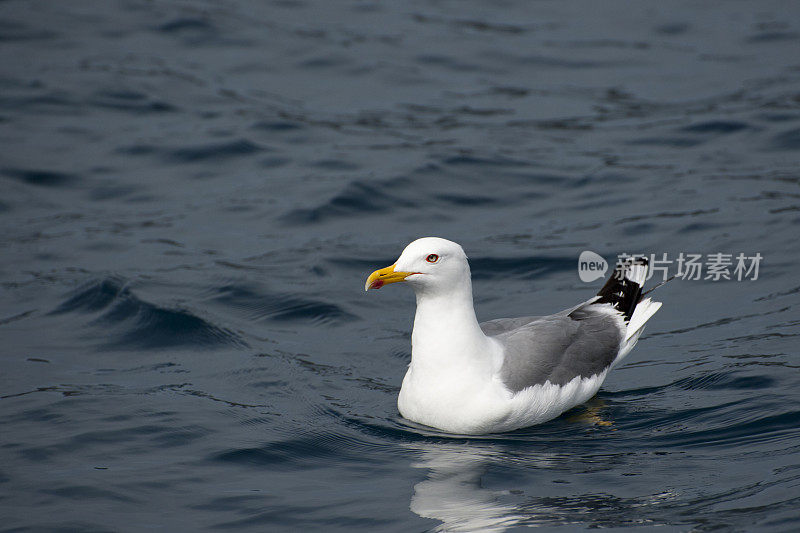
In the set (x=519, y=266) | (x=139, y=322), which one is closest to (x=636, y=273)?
(x=519, y=266)

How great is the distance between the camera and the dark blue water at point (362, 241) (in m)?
6.71

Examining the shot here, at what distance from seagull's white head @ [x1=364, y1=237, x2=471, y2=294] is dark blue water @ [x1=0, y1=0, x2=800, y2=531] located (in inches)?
41.2

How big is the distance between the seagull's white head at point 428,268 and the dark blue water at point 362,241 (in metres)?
1.05

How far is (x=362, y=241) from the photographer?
462 inches


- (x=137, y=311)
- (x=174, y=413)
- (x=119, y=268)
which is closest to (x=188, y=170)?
(x=119, y=268)

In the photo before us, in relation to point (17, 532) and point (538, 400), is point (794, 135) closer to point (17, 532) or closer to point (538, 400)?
point (538, 400)

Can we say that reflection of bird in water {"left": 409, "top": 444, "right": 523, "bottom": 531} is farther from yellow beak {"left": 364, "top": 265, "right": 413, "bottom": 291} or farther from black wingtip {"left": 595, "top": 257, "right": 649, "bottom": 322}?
black wingtip {"left": 595, "top": 257, "right": 649, "bottom": 322}

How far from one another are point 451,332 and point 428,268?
0.50 metres

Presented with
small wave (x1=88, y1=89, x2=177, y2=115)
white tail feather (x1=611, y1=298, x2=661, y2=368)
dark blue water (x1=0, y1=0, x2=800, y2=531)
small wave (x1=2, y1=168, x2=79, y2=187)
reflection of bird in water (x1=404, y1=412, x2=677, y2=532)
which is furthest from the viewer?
small wave (x1=88, y1=89, x2=177, y2=115)

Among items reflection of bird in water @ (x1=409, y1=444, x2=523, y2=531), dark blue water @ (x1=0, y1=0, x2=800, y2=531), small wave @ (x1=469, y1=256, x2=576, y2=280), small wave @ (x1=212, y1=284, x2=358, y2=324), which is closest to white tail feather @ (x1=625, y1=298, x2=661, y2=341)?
dark blue water @ (x1=0, y1=0, x2=800, y2=531)

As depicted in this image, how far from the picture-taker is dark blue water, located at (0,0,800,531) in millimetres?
6711

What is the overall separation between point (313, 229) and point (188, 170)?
2.65 meters

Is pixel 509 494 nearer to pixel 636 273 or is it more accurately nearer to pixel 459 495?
pixel 459 495

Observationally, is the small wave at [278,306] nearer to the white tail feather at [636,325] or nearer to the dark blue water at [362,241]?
the dark blue water at [362,241]
